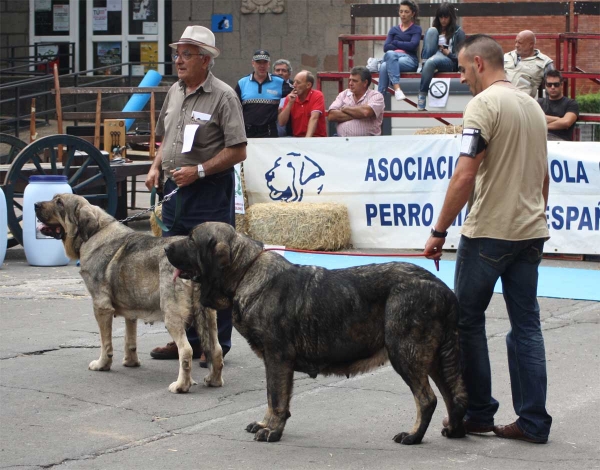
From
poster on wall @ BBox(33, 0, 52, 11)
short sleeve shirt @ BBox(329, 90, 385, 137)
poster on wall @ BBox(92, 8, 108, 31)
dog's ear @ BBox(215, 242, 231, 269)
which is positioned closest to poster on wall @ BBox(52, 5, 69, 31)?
poster on wall @ BBox(33, 0, 52, 11)

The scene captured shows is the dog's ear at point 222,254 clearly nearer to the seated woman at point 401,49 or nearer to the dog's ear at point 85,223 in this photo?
the dog's ear at point 85,223

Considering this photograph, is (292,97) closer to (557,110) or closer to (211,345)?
(557,110)

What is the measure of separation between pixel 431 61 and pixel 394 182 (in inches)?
135

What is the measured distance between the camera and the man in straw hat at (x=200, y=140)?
22.4ft

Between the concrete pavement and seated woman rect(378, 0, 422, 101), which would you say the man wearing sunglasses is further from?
the concrete pavement

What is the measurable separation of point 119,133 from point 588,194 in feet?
22.7

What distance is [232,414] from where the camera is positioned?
5.91m

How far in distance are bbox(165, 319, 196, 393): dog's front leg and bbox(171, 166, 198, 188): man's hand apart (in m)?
0.97

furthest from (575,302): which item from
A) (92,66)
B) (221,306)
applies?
(92,66)

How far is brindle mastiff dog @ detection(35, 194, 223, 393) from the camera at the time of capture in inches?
252

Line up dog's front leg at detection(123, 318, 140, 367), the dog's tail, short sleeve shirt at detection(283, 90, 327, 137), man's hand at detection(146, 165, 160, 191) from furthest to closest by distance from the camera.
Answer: short sleeve shirt at detection(283, 90, 327, 137), man's hand at detection(146, 165, 160, 191), dog's front leg at detection(123, 318, 140, 367), the dog's tail

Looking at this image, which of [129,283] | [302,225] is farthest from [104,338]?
[302,225]

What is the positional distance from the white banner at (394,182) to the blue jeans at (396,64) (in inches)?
129

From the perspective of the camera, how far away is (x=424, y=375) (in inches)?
201
